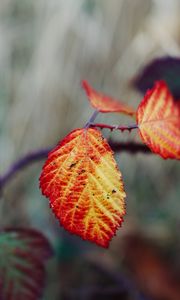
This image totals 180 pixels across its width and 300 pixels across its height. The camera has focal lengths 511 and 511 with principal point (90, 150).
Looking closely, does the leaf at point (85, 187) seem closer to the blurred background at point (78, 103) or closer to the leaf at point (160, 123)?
the leaf at point (160, 123)

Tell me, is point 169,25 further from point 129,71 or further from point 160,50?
point 129,71

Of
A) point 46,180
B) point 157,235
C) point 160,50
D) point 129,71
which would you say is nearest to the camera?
point 46,180

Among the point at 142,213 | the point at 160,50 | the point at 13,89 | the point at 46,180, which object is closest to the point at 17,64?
the point at 13,89

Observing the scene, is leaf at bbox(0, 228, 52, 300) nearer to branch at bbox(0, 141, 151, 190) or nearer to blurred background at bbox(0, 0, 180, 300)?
branch at bbox(0, 141, 151, 190)

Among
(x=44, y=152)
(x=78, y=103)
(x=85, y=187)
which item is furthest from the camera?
(x=78, y=103)

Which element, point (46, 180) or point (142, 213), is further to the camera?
point (142, 213)

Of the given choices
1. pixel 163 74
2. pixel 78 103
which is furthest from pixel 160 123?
pixel 78 103

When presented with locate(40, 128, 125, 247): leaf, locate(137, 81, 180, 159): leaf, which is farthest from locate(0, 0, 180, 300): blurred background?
locate(40, 128, 125, 247): leaf

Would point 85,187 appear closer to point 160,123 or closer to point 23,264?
point 160,123
